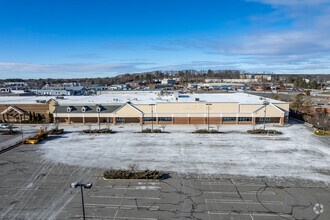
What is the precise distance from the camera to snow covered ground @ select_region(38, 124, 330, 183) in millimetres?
27031

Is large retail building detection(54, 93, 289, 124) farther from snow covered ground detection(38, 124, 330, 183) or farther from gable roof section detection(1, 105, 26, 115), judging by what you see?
gable roof section detection(1, 105, 26, 115)

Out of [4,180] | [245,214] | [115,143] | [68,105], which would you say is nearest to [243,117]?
[115,143]

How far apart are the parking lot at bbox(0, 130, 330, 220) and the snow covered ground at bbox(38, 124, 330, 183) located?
2546mm

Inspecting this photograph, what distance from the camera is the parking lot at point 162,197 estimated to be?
18391 mm

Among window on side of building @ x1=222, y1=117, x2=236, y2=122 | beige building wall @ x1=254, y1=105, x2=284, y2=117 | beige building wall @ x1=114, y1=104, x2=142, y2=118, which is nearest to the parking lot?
beige building wall @ x1=114, y1=104, x2=142, y2=118

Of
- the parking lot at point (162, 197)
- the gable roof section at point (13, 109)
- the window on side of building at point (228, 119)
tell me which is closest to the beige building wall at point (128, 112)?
the window on side of building at point (228, 119)

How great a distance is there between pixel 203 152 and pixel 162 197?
1364 centimetres

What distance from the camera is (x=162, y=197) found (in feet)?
68.1

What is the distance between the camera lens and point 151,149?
112 feet

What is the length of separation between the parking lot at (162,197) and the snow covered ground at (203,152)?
2546 millimetres

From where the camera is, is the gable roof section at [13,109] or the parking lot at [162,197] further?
the gable roof section at [13,109]

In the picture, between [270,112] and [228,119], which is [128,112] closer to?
[228,119]

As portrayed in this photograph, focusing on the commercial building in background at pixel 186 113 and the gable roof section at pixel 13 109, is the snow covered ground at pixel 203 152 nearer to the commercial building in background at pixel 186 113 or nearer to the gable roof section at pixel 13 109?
the commercial building in background at pixel 186 113

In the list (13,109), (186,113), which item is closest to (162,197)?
(186,113)
